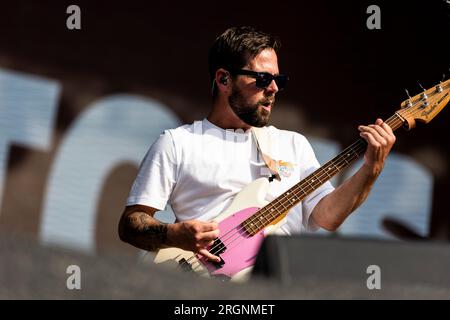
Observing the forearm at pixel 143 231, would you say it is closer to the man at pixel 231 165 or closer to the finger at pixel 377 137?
the man at pixel 231 165

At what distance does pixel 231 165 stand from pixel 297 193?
0.21 metres

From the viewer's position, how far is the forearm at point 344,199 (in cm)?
216

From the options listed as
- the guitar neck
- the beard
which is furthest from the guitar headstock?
the beard

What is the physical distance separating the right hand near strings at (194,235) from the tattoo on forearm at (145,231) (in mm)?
82

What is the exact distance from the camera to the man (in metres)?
2.28

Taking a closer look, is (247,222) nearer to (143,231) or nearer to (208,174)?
(208,174)

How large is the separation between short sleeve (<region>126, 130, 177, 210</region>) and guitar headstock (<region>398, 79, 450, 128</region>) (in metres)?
0.69

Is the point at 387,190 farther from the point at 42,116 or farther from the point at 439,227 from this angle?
the point at 42,116

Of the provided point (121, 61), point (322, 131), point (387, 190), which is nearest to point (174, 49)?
point (121, 61)

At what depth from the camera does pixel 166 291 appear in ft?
1.70

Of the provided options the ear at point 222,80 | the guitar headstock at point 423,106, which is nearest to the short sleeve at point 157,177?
the ear at point 222,80
